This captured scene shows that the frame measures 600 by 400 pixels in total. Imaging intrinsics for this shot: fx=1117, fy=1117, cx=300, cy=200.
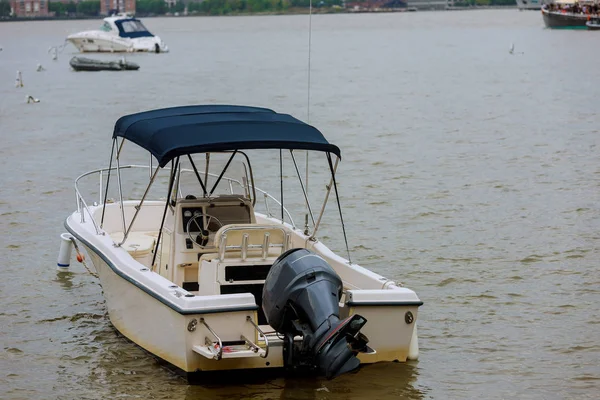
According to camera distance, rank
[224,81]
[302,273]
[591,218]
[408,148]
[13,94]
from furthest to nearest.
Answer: [224,81] → [13,94] → [408,148] → [591,218] → [302,273]

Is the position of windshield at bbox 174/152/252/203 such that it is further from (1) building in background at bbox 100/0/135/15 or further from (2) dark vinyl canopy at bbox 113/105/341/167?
(1) building in background at bbox 100/0/135/15

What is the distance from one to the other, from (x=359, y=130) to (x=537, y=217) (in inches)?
518

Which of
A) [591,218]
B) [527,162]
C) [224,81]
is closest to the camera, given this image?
[591,218]

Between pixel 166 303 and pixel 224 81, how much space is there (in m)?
42.5

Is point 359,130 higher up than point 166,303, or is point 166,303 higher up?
point 166,303

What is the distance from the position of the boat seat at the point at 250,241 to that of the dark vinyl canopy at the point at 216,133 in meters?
0.73

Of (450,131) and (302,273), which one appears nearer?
(302,273)

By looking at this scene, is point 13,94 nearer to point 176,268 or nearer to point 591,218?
point 591,218

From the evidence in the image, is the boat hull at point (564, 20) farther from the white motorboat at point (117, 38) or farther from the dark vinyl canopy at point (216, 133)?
the dark vinyl canopy at point (216, 133)

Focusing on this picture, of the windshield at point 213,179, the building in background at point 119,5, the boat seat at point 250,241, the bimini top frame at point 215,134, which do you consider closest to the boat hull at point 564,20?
the windshield at point 213,179

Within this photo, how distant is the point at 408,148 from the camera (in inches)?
1028

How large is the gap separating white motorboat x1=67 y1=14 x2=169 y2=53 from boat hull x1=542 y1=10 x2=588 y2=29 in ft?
136

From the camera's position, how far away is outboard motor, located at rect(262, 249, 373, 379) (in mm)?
8188

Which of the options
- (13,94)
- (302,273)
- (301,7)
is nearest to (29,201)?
(302,273)
